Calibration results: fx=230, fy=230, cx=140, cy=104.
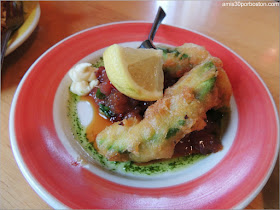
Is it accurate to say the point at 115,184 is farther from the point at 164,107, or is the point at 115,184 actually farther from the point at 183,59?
the point at 183,59

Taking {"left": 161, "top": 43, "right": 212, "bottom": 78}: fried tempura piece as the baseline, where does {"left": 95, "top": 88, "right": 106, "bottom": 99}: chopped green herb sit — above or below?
below

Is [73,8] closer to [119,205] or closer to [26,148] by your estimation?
[26,148]

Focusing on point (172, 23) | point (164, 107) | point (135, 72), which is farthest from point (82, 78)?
point (172, 23)

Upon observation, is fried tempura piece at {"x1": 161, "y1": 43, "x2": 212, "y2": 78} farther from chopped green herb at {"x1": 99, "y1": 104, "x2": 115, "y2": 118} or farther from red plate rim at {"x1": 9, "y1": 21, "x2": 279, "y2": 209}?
chopped green herb at {"x1": 99, "y1": 104, "x2": 115, "y2": 118}

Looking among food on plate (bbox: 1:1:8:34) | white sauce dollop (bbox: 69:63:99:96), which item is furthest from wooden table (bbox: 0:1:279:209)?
white sauce dollop (bbox: 69:63:99:96)

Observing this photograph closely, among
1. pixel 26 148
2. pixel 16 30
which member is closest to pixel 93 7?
pixel 16 30

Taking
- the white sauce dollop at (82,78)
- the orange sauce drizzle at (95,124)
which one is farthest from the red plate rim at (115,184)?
the orange sauce drizzle at (95,124)
